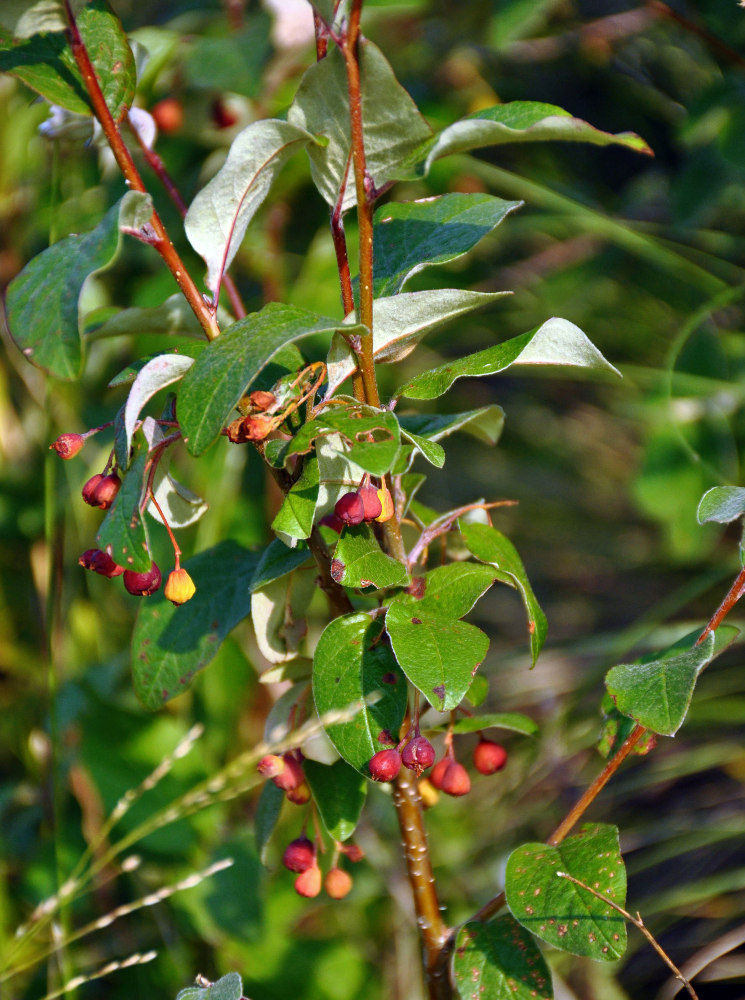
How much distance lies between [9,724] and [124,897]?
11.1 inches

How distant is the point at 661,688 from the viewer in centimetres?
45

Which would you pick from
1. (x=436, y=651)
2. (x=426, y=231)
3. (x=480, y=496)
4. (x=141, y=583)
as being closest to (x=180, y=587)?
(x=141, y=583)

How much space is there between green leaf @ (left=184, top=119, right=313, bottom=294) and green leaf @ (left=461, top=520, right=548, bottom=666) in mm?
198

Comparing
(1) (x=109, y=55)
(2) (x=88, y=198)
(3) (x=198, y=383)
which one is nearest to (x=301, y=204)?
(2) (x=88, y=198)

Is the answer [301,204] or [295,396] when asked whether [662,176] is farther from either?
[295,396]

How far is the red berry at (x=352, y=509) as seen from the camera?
15.9 inches

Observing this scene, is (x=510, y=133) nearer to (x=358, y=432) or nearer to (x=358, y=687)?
(x=358, y=432)

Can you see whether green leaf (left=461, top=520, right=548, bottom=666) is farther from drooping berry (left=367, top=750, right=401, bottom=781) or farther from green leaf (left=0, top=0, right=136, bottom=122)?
green leaf (left=0, top=0, right=136, bottom=122)

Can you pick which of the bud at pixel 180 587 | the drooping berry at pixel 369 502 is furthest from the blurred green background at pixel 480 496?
the drooping berry at pixel 369 502

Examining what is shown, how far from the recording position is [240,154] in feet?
1.40

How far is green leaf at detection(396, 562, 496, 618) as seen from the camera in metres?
0.44

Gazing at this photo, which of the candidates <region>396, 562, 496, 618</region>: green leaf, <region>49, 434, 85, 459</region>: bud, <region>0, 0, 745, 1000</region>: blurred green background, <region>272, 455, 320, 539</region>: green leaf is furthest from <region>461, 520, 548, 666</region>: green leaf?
<region>0, 0, 745, 1000</region>: blurred green background

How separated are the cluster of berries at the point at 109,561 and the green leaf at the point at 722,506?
266mm

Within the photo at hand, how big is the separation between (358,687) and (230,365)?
0.18 m
